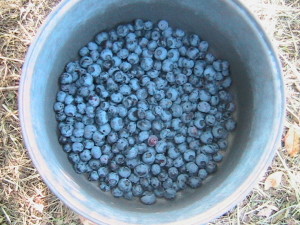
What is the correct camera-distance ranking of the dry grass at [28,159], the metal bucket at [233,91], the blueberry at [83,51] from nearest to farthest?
the metal bucket at [233,91] < the blueberry at [83,51] < the dry grass at [28,159]

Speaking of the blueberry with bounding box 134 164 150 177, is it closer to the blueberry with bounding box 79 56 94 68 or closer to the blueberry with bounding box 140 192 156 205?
the blueberry with bounding box 140 192 156 205

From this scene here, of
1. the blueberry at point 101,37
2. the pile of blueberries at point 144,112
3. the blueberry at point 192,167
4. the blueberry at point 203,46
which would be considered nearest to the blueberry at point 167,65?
the pile of blueberries at point 144,112

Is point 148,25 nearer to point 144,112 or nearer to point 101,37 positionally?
point 101,37

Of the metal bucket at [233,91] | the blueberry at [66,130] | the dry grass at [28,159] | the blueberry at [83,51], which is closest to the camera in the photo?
the metal bucket at [233,91]

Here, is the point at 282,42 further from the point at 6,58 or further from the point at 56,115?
the point at 6,58

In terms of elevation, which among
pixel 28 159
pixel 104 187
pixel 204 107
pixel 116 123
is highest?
pixel 204 107

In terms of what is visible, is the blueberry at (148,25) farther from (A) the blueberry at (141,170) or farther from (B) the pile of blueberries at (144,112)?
(A) the blueberry at (141,170)

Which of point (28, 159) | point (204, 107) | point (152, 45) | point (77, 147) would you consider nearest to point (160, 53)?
point (152, 45)
